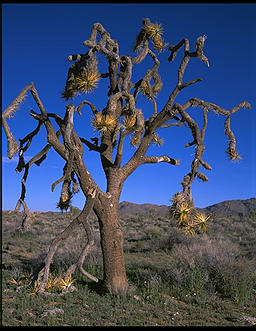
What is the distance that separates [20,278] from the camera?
9.76 metres

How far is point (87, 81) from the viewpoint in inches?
304

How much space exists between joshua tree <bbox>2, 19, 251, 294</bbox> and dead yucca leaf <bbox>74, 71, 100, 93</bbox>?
0.02 meters

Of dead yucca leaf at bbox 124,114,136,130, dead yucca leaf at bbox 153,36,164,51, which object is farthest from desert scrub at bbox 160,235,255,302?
dead yucca leaf at bbox 153,36,164,51

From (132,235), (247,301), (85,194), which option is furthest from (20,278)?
(132,235)

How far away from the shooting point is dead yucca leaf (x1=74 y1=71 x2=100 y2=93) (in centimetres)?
771

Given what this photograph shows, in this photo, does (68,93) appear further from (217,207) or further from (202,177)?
(217,207)

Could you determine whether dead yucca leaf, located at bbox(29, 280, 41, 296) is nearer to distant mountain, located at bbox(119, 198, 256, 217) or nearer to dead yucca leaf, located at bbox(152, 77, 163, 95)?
dead yucca leaf, located at bbox(152, 77, 163, 95)

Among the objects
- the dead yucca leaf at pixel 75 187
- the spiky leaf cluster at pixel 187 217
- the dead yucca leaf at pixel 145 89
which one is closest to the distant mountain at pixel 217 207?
the dead yucca leaf at pixel 145 89

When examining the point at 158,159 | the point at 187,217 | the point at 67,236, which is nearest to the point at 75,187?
the point at 67,236

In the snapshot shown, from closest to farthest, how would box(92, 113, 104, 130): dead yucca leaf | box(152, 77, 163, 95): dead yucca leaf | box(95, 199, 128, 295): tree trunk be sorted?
box(92, 113, 104, 130): dead yucca leaf, box(95, 199, 128, 295): tree trunk, box(152, 77, 163, 95): dead yucca leaf

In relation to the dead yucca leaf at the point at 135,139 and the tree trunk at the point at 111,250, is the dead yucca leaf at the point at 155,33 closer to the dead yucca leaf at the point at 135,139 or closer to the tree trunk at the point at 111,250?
the dead yucca leaf at the point at 135,139

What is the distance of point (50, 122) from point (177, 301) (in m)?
4.83

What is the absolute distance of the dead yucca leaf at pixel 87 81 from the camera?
7.71 metres

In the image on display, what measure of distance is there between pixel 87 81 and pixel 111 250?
369cm
